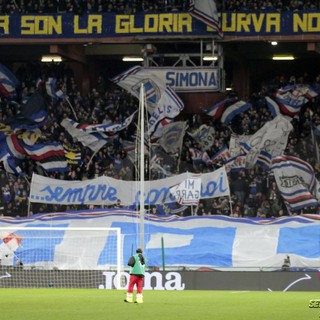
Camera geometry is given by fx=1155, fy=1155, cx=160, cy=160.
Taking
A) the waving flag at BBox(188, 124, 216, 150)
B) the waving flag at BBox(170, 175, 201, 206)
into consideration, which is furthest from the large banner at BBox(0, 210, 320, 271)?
the waving flag at BBox(188, 124, 216, 150)

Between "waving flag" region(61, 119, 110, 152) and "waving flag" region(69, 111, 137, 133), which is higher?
"waving flag" region(69, 111, 137, 133)

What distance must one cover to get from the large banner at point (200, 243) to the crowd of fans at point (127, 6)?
9.02 meters

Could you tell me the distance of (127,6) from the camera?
1811 inches

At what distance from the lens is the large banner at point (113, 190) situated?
41312 millimetres

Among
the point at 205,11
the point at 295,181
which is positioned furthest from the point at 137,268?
the point at 205,11

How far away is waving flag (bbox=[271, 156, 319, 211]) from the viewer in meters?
40.6

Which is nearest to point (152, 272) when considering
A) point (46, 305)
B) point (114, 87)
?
point (46, 305)

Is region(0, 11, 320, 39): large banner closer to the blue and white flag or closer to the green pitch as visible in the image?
the blue and white flag

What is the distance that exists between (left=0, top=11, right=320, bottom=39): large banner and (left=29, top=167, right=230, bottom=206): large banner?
6326mm

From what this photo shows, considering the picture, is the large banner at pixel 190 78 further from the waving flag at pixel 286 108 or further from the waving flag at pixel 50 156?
the waving flag at pixel 50 156

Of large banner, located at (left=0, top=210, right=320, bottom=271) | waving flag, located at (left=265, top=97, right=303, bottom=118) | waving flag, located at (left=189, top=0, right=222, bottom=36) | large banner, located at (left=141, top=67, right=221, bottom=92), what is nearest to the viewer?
large banner, located at (left=0, top=210, right=320, bottom=271)

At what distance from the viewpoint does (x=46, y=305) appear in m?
26.9

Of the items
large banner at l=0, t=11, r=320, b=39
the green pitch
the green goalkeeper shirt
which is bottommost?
the green pitch

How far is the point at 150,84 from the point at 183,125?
208cm
